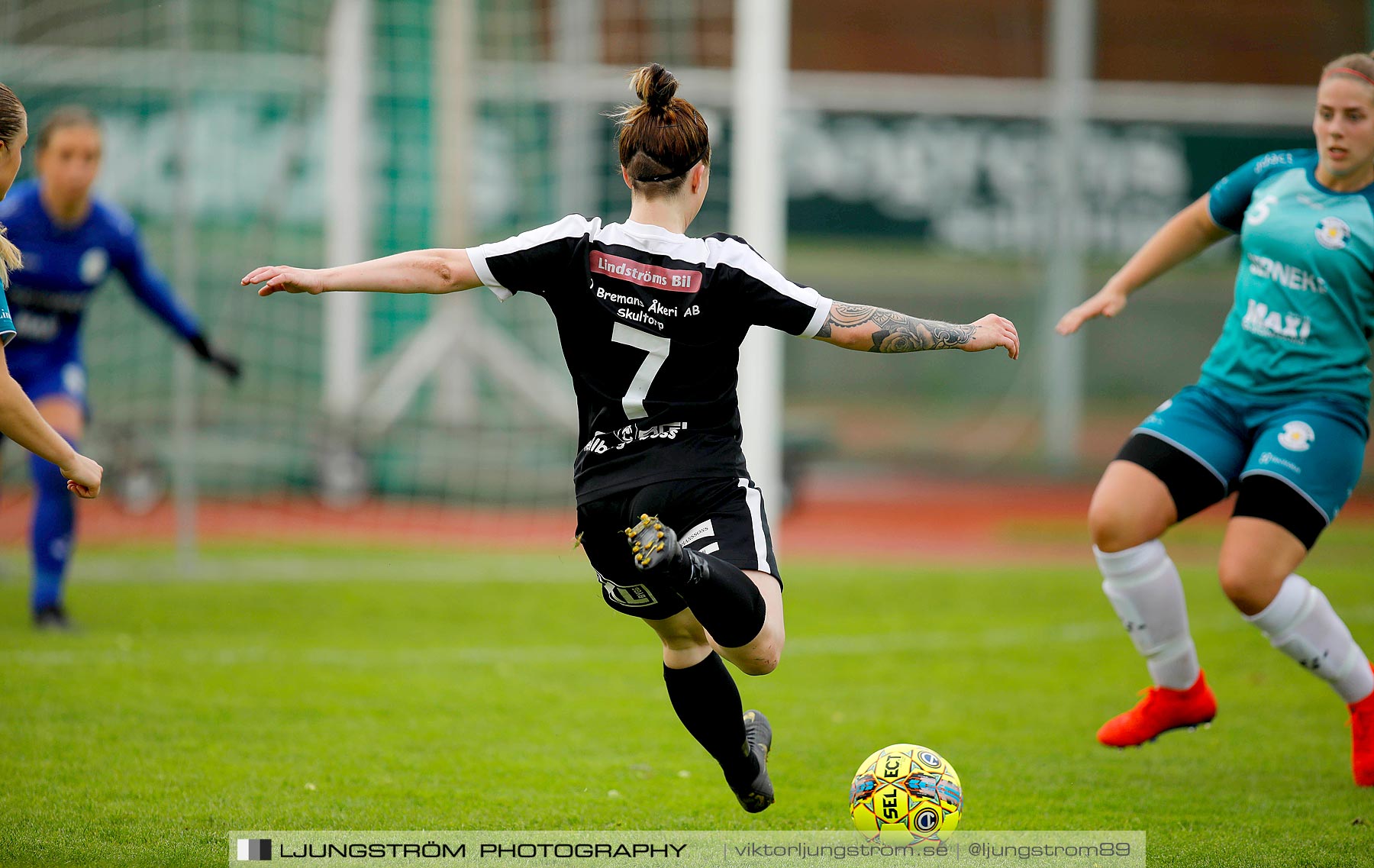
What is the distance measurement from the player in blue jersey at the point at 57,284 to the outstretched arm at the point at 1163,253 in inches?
194

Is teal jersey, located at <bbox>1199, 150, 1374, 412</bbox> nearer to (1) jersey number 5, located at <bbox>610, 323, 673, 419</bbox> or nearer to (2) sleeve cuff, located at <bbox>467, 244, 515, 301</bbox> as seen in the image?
(1) jersey number 5, located at <bbox>610, 323, 673, 419</bbox>

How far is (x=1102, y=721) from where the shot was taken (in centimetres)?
577

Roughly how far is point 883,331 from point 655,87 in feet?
2.98

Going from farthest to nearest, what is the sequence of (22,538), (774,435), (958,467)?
(958,467) < (22,538) < (774,435)

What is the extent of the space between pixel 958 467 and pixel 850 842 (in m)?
13.9

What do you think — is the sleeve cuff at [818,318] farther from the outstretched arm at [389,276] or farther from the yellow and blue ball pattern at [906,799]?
the yellow and blue ball pattern at [906,799]

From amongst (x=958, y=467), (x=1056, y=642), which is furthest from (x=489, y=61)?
(x=958, y=467)

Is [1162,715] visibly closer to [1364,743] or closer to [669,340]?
[1364,743]

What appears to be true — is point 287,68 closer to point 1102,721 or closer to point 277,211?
point 277,211

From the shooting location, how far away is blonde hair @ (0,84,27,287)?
3.81 m

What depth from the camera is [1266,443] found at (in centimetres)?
464

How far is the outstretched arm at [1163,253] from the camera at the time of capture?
16.4 ft

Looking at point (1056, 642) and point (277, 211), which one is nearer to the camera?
point (1056, 642)

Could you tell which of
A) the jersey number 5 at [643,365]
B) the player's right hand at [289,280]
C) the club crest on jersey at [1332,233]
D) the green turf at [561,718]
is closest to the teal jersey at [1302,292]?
the club crest on jersey at [1332,233]
